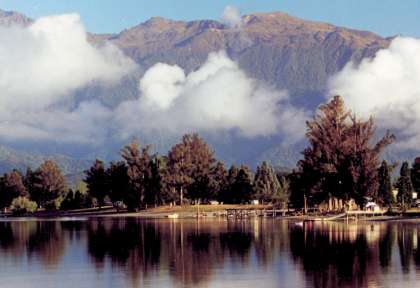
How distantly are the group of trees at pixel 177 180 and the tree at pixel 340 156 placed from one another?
140 feet

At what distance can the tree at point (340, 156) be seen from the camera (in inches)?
5123

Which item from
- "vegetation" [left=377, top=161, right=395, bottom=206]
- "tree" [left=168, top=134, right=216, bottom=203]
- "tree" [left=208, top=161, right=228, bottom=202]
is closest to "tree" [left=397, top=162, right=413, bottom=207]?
"vegetation" [left=377, top=161, right=395, bottom=206]

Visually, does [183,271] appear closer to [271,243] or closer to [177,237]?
[271,243]

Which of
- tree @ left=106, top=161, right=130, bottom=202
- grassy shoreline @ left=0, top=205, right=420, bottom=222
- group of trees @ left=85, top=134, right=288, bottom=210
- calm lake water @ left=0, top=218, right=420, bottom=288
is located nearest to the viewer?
calm lake water @ left=0, top=218, right=420, bottom=288

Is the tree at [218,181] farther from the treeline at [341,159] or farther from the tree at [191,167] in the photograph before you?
the treeline at [341,159]

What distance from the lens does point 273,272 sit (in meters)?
58.7

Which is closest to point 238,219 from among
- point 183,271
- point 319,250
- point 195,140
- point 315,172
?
point 315,172

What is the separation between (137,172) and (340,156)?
Result: 5680cm

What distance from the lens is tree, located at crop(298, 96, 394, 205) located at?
130 metres

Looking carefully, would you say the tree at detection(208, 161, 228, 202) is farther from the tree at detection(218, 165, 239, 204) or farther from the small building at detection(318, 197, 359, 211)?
the small building at detection(318, 197, 359, 211)

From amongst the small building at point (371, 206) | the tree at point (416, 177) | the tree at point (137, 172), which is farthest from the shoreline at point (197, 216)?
the tree at point (416, 177)

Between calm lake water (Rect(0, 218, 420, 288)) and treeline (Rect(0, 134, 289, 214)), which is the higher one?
treeline (Rect(0, 134, 289, 214))

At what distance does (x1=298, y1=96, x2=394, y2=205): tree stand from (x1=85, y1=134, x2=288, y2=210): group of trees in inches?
1683

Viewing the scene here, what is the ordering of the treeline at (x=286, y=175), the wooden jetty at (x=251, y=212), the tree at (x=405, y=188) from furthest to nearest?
the wooden jetty at (x=251, y=212)
the tree at (x=405, y=188)
the treeline at (x=286, y=175)
